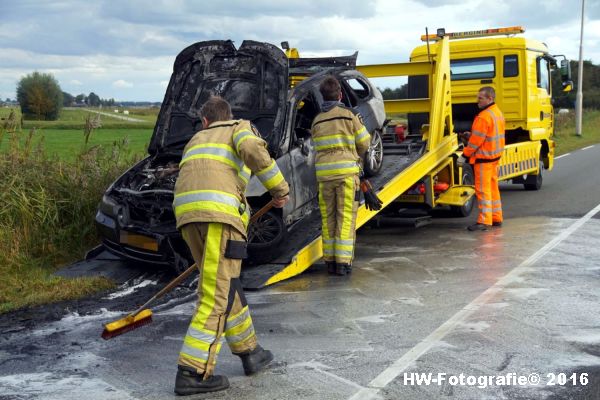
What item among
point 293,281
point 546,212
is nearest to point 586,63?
point 546,212

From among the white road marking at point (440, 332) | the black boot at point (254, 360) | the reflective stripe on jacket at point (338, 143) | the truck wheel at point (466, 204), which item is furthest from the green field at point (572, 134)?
the black boot at point (254, 360)

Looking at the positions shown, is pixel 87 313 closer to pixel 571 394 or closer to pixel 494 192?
pixel 571 394

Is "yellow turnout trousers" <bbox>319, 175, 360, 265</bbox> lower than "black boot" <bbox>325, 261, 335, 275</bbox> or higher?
higher

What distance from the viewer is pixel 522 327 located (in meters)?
5.91

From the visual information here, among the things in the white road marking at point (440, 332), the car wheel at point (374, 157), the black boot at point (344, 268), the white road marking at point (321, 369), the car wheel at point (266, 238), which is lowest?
the white road marking at point (321, 369)

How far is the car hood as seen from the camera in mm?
8383

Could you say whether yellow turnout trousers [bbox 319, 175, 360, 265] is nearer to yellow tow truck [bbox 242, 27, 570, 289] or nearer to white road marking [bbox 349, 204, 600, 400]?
yellow tow truck [bbox 242, 27, 570, 289]

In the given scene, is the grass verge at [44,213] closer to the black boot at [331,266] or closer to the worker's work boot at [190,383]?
the black boot at [331,266]

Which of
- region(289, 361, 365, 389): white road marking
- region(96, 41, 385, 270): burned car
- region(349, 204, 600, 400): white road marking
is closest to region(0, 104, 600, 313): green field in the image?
region(96, 41, 385, 270): burned car

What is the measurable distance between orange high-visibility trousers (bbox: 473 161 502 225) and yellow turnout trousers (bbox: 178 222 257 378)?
6.17 m

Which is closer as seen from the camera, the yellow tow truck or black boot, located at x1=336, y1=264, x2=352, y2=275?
black boot, located at x1=336, y1=264, x2=352, y2=275

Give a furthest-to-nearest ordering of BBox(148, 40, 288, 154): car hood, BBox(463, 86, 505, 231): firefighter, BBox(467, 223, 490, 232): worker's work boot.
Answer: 1. BBox(463, 86, 505, 231): firefighter
2. BBox(467, 223, 490, 232): worker's work boot
3. BBox(148, 40, 288, 154): car hood

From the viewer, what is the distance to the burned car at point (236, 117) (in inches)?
307

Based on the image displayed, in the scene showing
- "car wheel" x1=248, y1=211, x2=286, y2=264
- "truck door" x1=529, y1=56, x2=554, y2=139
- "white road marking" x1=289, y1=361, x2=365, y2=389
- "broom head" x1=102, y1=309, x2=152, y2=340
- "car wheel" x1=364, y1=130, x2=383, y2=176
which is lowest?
"white road marking" x1=289, y1=361, x2=365, y2=389
